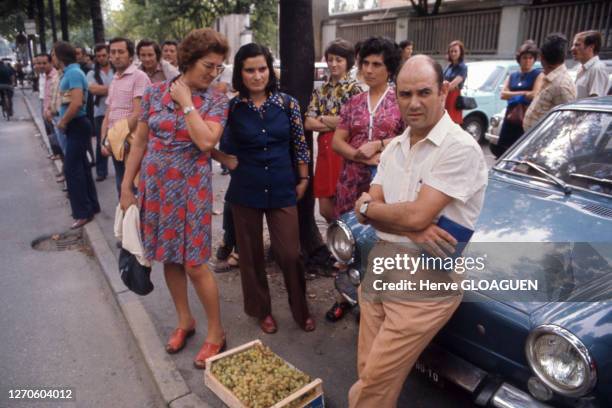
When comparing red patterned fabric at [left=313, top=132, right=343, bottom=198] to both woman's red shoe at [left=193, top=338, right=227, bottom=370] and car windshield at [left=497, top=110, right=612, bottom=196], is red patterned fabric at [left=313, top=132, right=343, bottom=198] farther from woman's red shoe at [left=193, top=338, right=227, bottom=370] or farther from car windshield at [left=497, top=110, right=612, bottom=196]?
woman's red shoe at [left=193, top=338, right=227, bottom=370]

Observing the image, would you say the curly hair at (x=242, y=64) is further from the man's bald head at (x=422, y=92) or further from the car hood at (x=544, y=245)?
the car hood at (x=544, y=245)

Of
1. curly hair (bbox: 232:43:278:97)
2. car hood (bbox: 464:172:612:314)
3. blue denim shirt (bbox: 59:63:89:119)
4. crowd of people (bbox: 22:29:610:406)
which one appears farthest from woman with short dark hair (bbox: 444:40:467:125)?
blue denim shirt (bbox: 59:63:89:119)

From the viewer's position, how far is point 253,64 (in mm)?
3141

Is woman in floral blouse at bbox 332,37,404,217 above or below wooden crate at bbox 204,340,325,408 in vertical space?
above

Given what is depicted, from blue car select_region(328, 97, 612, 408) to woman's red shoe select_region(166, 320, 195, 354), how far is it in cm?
120

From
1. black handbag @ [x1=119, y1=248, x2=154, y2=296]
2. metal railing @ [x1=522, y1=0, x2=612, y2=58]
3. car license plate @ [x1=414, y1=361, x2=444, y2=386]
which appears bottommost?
car license plate @ [x1=414, y1=361, x2=444, y2=386]

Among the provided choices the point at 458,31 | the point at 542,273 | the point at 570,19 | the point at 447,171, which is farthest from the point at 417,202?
the point at 458,31

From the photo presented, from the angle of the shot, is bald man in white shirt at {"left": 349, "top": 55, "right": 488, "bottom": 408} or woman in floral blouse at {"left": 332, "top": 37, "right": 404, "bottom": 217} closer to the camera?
bald man in white shirt at {"left": 349, "top": 55, "right": 488, "bottom": 408}

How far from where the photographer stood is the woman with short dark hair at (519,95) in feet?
19.7

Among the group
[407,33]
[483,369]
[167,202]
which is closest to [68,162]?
[167,202]

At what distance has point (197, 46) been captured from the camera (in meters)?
2.84

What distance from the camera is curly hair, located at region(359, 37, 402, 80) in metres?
3.33

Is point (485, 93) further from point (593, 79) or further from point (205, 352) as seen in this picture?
point (205, 352)

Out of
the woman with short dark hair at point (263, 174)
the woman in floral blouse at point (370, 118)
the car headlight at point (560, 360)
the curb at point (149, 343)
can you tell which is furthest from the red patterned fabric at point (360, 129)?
the car headlight at point (560, 360)
